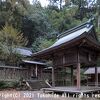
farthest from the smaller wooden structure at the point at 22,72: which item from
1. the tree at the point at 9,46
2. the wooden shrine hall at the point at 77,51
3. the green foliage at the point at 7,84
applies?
the wooden shrine hall at the point at 77,51

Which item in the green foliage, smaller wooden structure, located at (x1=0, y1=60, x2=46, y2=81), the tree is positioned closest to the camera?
the green foliage

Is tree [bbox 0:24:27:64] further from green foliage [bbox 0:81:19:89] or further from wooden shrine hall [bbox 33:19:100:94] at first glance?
wooden shrine hall [bbox 33:19:100:94]

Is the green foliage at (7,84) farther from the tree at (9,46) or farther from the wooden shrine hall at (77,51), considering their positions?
the wooden shrine hall at (77,51)

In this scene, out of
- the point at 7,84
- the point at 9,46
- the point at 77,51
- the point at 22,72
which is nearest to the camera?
the point at 77,51

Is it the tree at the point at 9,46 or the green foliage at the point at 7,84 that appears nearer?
the green foliage at the point at 7,84

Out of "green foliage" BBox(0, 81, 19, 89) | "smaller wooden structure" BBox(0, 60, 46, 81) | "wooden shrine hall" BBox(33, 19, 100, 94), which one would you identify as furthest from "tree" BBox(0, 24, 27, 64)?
"wooden shrine hall" BBox(33, 19, 100, 94)

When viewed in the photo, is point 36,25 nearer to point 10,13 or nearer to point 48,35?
point 48,35

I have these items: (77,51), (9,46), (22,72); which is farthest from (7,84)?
(77,51)

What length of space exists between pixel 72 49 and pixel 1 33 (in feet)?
48.5

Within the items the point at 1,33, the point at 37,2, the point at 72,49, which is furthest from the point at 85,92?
the point at 37,2

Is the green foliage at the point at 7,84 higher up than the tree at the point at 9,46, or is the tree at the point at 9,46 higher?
the tree at the point at 9,46

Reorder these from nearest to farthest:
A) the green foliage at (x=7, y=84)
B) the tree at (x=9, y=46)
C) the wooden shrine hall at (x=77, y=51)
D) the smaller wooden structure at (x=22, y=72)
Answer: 1. the wooden shrine hall at (x=77, y=51)
2. the green foliage at (x=7, y=84)
3. the smaller wooden structure at (x=22, y=72)
4. the tree at (x=9, y=46)

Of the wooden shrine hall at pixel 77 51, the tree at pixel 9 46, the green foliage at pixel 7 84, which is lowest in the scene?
the green foliage at pixel 7 84

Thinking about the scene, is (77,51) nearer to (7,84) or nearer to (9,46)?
(7,84)
